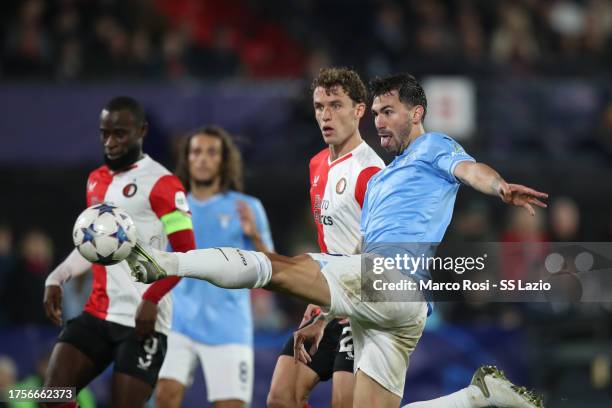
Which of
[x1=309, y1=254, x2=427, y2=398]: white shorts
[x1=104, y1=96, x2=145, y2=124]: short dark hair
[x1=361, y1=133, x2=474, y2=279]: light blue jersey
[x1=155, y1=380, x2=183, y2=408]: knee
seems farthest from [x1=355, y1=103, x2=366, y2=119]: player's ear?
[x1=155, y1=380, x2=183, y2=408]: knee

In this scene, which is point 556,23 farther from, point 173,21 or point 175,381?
point 175,381

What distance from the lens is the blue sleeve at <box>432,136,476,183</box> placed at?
6398mm

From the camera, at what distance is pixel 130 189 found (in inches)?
289

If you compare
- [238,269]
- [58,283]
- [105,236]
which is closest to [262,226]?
[58,283]

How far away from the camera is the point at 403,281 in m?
6.29

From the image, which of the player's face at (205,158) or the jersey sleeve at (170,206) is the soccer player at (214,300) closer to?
the player's face at (205,158)

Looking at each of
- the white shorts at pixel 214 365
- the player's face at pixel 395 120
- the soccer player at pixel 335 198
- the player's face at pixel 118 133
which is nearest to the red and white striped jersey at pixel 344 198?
the soccer player at pixel 335 198

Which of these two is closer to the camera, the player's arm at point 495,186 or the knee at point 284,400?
the player's arm at point 495,186

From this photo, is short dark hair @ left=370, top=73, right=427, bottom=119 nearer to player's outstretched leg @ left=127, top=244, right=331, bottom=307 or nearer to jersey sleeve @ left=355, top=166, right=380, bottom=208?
jersey sleeve @ left=355, top=166, right=380, bottom=208

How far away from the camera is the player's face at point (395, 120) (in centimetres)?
679

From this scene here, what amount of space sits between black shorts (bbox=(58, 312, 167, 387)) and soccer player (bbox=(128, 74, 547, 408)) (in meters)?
0.97

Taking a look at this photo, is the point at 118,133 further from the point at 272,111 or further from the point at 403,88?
the point at 272,111

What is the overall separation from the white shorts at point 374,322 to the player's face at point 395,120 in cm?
83

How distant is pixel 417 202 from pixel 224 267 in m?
1.29
